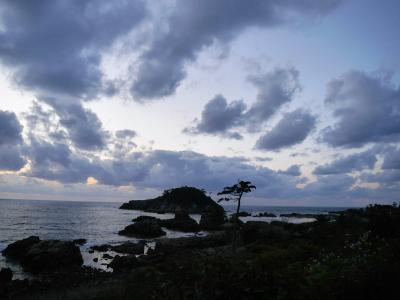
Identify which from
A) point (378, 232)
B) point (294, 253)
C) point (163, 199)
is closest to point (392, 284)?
point (294, 253)

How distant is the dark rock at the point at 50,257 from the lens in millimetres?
29391

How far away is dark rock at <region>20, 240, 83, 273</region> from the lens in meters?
29.4

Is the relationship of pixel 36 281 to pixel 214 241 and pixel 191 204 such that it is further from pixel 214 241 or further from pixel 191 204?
pixel 191 204

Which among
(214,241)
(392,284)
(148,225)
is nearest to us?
(392,284)

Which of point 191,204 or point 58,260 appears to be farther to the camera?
point 191,204

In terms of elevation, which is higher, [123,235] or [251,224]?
[251,224]

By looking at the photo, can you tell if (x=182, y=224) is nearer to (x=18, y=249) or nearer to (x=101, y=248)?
(x=101, y=248)

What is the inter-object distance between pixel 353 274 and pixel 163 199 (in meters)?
184

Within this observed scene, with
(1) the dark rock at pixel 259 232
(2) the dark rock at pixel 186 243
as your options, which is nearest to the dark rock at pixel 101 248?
(2) the dark rock at pixel 186 243

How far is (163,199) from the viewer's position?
618ft

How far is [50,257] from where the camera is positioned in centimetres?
2978

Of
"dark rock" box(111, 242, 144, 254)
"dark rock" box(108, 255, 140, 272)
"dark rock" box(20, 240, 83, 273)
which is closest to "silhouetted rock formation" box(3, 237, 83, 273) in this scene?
"dark rock" box(20, 240, 83, 273)

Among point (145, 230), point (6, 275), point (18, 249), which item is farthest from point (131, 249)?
point (145, 230)

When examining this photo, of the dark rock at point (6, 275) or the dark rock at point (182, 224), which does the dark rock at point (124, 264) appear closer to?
the dark rock at point (6, 275)
